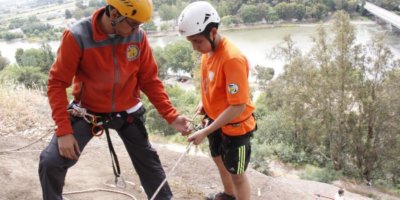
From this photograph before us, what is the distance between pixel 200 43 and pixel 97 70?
0.81 m

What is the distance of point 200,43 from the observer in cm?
309

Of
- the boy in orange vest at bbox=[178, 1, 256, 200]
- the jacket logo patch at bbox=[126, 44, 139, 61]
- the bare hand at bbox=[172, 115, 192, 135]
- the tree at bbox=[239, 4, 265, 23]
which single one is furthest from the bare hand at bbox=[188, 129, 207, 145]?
the tree at bbox=[239, 4, 265, 23]

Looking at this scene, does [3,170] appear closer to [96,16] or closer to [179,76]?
[96,16]

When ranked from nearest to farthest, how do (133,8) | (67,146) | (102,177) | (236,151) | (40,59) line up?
(133,8)
(67,146)
(236,151)
(102,177)
(40,59)

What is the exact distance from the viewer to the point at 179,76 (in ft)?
173

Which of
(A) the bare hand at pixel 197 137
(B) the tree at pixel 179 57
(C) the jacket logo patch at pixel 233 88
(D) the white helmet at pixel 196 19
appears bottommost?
(B) the tree at pixel 179 57

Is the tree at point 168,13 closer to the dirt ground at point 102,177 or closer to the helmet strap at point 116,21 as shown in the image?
the dirt ground at point 102,177

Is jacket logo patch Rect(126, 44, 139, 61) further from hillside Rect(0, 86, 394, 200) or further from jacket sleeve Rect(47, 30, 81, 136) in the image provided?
hillside Rect(0, 86, 394, 200)

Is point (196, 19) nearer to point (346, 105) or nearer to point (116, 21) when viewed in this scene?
point (116, 21)

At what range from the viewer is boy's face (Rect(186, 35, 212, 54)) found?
306 centimetres

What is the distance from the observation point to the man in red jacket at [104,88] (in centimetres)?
267

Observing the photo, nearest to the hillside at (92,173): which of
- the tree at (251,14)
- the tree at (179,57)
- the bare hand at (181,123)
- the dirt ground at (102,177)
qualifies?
the dirt ground at (102,177)

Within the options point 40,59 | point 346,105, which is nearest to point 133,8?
point 346,105

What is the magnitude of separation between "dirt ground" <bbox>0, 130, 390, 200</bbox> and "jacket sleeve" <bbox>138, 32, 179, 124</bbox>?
1.27 m
